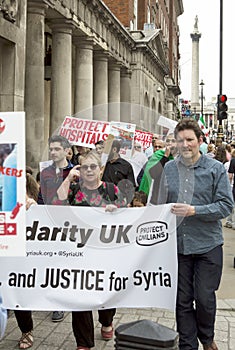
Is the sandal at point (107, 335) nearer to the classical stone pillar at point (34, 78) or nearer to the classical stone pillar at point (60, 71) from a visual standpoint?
the classical stone pillar at point (34, 78)

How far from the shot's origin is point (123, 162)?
518 cm

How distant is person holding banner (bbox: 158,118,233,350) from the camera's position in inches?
163

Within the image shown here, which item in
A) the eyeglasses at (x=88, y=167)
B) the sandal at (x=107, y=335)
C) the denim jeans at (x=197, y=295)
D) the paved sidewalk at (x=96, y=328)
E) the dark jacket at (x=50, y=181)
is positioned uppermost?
the eyeglasses at (x=88, y=167)

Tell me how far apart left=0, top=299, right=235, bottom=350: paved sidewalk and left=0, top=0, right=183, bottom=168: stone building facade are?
6.77ft

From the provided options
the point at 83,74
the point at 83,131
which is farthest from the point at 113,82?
the point at 83,131

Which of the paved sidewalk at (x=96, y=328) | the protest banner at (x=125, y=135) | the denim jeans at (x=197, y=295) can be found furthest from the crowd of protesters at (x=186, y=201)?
the protest banner at (x=125, y=135)

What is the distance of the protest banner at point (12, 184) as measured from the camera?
11.5ft

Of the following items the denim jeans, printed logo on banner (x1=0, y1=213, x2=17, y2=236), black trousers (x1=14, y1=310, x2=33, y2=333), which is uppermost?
printed logo on banner (x1=0, y1=213, x2=17, y2=236)

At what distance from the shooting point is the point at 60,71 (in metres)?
16.4

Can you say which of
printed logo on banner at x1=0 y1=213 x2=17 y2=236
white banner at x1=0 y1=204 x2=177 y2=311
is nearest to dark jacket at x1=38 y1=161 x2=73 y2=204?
white banner at x1=0 y1=204 x2=177 y2=311

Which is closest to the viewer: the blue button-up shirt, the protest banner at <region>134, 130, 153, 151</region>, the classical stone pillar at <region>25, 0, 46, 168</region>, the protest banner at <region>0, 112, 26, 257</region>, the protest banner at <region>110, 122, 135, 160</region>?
the protest banner at <region>0, 112, 26, 257</region>

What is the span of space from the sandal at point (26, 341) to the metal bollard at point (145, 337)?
190 centimetres

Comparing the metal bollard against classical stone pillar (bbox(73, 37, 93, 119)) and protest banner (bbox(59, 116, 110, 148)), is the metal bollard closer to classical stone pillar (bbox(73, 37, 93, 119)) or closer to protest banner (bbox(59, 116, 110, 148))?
protest banner (bbox(59, 116, 110, 148))

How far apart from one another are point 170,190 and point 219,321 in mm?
1997
